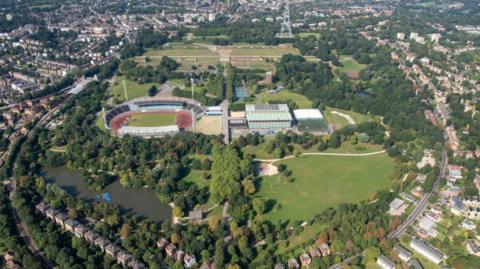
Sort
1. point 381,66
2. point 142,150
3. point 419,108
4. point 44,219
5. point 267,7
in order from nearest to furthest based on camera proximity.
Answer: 1. point 44,219
2. point 142,150
3. point 419,108
4. point 381,66
5. point 267,7

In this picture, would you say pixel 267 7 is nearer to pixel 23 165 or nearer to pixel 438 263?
pixel 23 165

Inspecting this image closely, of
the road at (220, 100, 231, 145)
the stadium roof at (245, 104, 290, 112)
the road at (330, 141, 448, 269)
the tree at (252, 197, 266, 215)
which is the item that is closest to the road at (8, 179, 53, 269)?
the tree at (252, 197, 266, 215)

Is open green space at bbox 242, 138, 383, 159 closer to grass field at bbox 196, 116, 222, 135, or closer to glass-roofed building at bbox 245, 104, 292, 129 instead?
glass-roofed building at bbox 245, 104, 292, 129

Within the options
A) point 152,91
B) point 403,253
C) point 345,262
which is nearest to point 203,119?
point 152,91

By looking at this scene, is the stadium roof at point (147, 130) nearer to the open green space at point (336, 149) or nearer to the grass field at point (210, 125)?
the grass field at point (210, 125)

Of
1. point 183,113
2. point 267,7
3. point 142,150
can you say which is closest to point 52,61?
point 183,113

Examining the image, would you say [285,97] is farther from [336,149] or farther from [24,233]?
[24,233]
